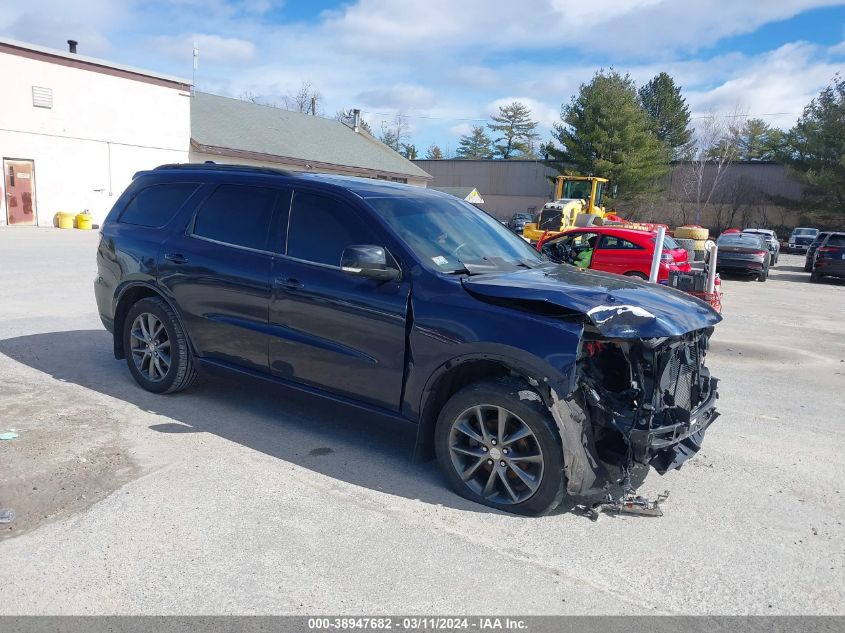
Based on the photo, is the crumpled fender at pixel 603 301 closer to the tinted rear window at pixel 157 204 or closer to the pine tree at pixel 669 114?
the tinted rear window at pixel 157 204

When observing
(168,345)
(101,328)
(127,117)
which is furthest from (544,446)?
(127,117)

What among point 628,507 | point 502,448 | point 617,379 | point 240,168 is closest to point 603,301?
point 617,379

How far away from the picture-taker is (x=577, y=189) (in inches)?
1113

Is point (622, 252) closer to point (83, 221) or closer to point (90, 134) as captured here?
point (83, 221)

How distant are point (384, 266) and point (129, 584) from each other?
7.26 feet

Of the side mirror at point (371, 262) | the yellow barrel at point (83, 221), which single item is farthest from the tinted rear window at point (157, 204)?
the yellow barrel at point (83, 221)

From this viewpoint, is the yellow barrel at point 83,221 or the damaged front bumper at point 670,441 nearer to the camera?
the damaged front bumper at point 670,441

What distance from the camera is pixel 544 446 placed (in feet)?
12.3

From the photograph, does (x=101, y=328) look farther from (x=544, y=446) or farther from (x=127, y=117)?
(x=127, y=117)

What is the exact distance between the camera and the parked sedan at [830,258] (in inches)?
779

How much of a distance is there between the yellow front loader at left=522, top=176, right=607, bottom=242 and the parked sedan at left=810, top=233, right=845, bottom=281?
21.3ft

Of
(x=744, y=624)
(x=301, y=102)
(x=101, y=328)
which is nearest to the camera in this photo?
(x=744, y=624)

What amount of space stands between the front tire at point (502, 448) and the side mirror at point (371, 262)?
874 millimetres

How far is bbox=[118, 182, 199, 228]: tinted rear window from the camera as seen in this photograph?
18.7 ft
